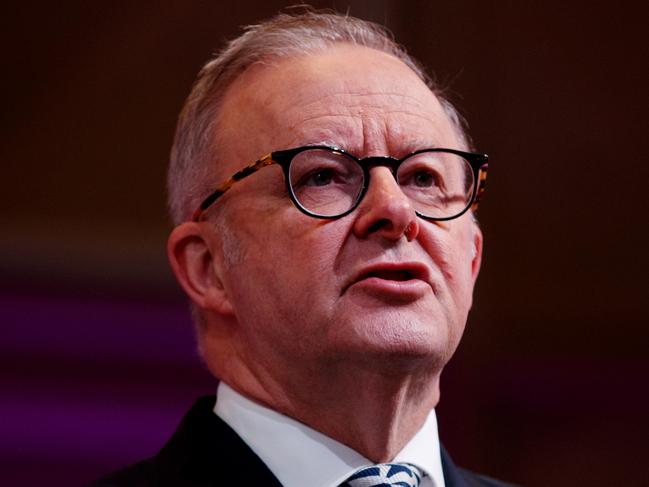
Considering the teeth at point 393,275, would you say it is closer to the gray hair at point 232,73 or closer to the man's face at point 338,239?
the man's face at point 338,239

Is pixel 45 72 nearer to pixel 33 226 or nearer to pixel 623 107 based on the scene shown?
pixel 33 226

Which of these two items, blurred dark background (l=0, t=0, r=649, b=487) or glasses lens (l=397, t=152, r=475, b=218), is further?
blurred dark background (l=0, t=0, r=649, b=487)

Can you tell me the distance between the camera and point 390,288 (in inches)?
60.9

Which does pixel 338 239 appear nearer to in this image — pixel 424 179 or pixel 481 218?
pixel 424 179

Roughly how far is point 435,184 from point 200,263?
1.63 feet

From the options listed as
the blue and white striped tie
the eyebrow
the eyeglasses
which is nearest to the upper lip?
the eyeglasses

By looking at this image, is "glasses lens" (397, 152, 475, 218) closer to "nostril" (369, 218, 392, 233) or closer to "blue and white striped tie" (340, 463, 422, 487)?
"nostril" (369, 218, 392, 233)

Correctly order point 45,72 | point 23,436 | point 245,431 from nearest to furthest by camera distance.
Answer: point 245,431, point 23,436, point 45,72

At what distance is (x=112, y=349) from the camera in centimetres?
284

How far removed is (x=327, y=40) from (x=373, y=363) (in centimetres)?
70

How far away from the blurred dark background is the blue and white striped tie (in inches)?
50.7

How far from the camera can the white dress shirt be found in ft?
5.32

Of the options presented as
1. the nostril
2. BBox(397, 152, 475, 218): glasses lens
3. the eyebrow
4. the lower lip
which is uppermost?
the eyebrow

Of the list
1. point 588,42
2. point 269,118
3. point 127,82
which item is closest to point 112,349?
point 127,82
